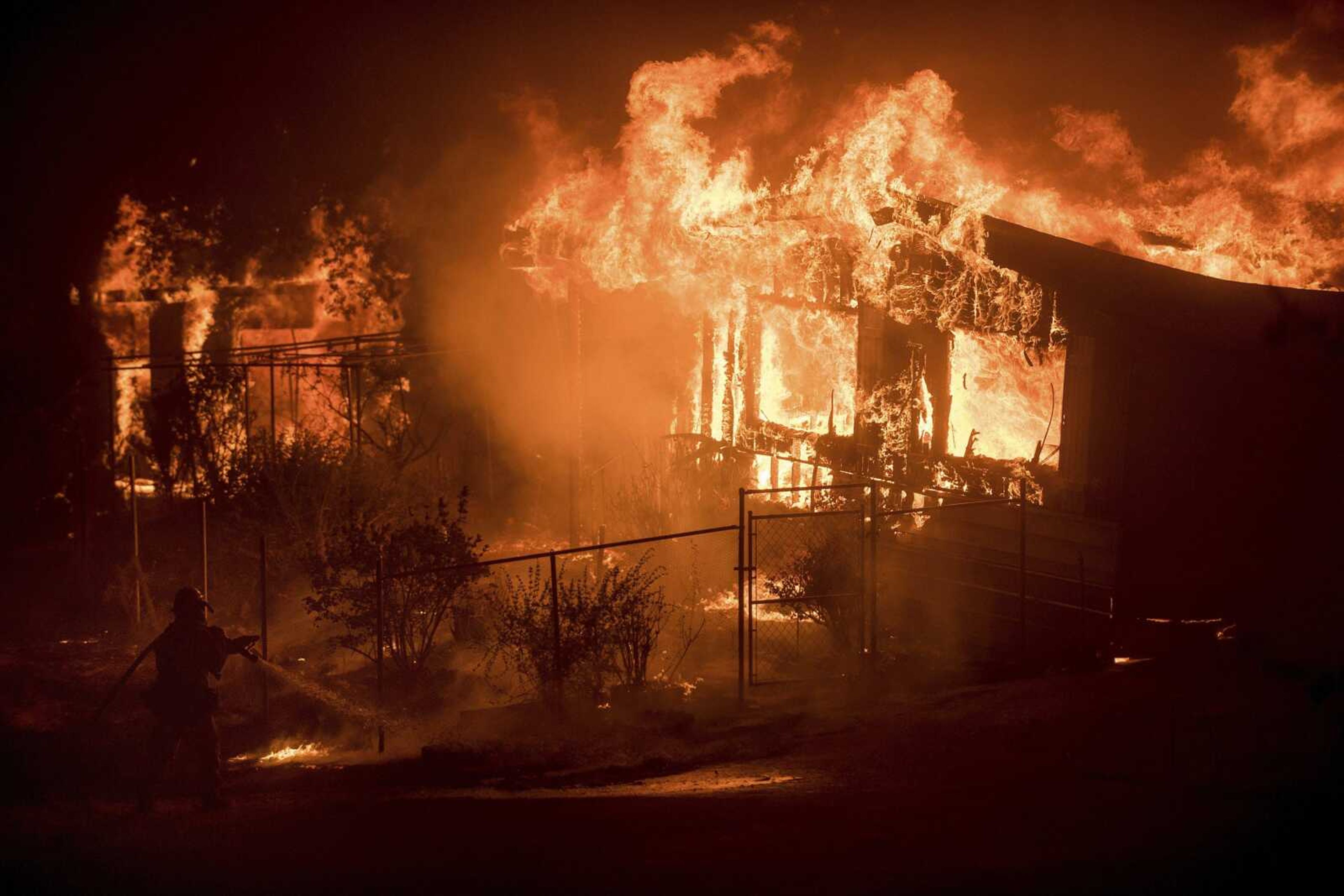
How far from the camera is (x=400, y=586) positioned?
38.7ft

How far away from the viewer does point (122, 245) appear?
33094 millimetres

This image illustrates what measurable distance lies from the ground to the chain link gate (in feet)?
2.68

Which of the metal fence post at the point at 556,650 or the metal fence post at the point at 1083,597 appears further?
the metal fence post at the point at 1083,597

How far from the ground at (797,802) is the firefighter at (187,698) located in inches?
10.8

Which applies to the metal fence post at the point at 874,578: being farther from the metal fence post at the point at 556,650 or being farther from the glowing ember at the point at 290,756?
the glowing ember at the point at 290,756

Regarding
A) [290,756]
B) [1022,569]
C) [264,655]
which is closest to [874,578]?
[1022,569]

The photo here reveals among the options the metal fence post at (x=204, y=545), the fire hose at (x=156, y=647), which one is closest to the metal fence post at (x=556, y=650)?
the fire hose at (x=156, y=647)

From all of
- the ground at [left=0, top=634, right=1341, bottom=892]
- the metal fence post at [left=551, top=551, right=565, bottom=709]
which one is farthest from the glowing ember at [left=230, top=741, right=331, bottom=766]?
the metal fence post at [left=551, top=551, right=565, bottom=709]

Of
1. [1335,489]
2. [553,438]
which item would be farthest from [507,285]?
[1335,489]

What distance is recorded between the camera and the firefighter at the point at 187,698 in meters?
8.60

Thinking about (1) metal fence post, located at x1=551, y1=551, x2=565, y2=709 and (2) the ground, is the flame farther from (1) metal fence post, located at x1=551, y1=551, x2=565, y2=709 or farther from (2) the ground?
(1) metal fence post, located at x1=551, y1=551, x2=565, y2=709

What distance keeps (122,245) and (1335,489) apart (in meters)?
32.5

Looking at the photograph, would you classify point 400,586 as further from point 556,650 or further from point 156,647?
point 156,647

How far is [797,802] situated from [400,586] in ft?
19.6
